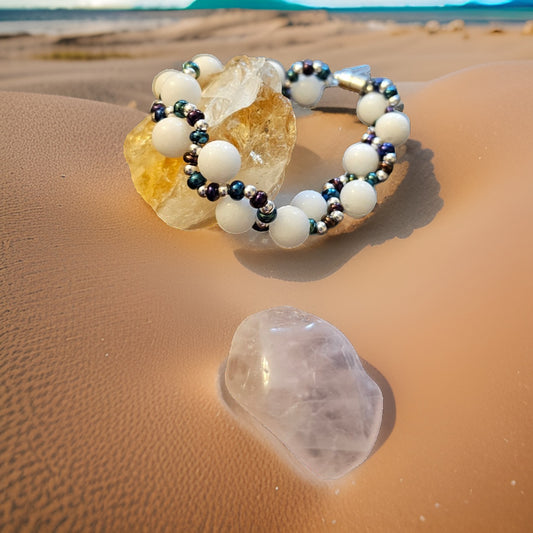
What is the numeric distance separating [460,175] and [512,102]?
19cm

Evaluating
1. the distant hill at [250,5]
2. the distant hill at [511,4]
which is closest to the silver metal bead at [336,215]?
the distant hill at [250,5]

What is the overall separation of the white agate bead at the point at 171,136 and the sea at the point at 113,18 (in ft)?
4.47

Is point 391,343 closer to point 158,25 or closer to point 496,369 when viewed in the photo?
point 496,369

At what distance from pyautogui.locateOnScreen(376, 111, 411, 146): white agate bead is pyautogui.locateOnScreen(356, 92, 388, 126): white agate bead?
6 cm

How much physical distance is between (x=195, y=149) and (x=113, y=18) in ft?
4.85

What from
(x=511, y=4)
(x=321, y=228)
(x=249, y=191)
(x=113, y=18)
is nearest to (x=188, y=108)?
(x=249, y=191)

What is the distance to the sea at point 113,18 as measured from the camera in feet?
6.01

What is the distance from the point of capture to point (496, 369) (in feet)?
1.86

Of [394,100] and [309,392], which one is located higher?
[394,100]

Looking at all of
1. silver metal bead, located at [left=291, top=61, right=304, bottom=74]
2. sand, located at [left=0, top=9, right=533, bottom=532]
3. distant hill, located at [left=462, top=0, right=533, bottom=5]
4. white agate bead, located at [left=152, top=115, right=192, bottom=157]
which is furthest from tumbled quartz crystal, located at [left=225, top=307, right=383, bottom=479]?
distant hill, located at [left=462, top=0, right=533, bottom=5]

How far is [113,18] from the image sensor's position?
193cm

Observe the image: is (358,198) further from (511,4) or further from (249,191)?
(511,4)

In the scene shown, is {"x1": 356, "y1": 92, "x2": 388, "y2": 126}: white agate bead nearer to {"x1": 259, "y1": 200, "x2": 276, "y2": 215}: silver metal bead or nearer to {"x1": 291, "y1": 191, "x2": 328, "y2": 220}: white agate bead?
{"x1": 291, "y1": 191, "x2": 328, "y2": 220}: white agate bead

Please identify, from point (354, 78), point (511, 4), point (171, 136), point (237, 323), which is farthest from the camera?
point (511, 4)
